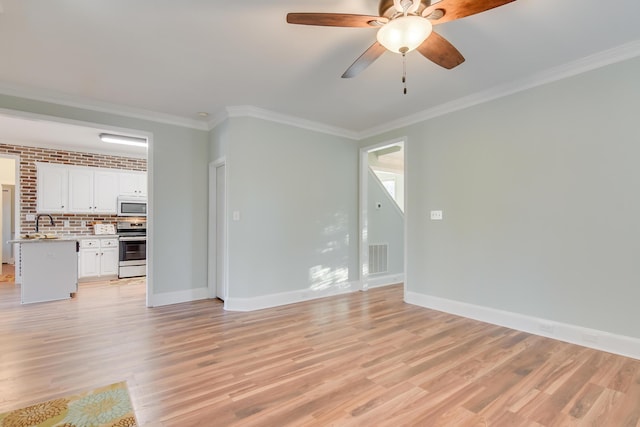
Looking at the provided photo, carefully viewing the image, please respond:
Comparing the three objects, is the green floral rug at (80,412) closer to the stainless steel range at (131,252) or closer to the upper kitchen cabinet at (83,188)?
the stainless steel range at (131,252)

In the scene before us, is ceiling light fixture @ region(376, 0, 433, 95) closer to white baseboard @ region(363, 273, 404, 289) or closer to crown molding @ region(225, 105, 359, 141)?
crown molding @ region(225, 105, 359, 141)

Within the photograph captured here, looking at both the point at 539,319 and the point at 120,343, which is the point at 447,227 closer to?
the point at 539,319

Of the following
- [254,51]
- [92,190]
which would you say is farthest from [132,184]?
[254,51]

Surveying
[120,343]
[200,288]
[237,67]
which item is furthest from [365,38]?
[200,288]

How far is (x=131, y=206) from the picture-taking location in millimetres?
6449

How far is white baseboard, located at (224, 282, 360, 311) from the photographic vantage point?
13.0ft

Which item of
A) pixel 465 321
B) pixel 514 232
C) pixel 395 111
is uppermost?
pixel 395 111

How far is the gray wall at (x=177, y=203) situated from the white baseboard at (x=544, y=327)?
10.8 feet

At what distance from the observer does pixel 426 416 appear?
5.95 feet

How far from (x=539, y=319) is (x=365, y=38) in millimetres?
3131

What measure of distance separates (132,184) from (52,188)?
1296mm

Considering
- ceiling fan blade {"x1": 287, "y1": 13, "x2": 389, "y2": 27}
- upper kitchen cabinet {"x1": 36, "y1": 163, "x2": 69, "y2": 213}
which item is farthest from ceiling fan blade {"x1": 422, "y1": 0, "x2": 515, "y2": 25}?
upper kitchen cabinet {"x1": 36, "y1": 163, "x2": 69, "y2": 213}

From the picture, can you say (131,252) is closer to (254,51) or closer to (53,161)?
(53,161)

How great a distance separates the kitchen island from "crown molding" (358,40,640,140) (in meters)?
5.27
